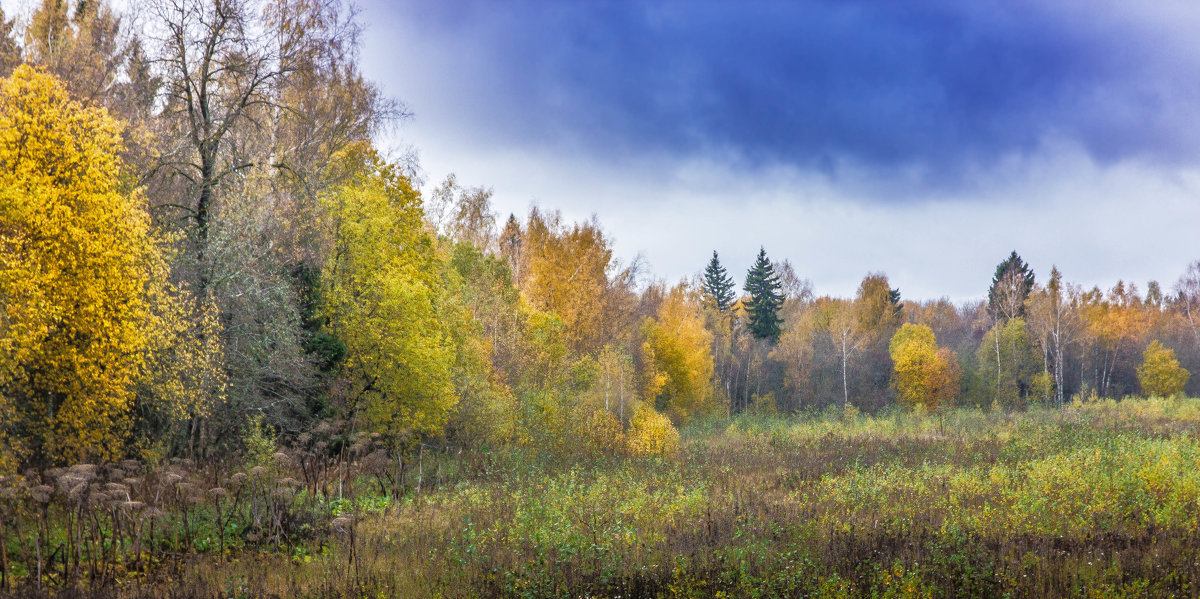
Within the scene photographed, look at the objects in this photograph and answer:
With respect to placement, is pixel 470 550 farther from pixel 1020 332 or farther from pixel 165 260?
pixel 1020 332

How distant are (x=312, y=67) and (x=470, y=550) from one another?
13.8 meters

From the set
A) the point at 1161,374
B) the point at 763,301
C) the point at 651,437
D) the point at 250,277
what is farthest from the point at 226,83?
the point at 1161,374

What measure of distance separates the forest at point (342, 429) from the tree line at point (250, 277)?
0.09 metres

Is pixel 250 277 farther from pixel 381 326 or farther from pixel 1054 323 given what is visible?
pixel 1054 323

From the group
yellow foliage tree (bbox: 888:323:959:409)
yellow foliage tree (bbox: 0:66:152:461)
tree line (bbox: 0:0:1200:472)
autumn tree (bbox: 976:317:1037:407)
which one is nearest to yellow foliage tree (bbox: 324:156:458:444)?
tree line (bbox: 0:0:1200:472)

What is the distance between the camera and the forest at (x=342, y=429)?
319 inches

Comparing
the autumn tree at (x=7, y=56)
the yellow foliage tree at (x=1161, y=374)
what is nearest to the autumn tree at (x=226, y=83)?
the autumn tree at (x=7, y=56)

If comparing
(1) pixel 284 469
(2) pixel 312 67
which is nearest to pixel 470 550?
(1) pixel 284 469

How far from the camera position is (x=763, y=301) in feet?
200

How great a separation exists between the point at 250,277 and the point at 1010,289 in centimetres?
5533

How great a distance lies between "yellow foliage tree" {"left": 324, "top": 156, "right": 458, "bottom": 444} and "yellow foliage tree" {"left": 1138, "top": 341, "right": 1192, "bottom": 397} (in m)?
50.1

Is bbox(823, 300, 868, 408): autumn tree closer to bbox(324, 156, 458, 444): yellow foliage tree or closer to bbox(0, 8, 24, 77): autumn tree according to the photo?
bbox(324, 156, 458, 444): yellow foliage tree

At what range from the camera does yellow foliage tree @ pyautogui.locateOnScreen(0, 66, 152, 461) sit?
37.4 feet

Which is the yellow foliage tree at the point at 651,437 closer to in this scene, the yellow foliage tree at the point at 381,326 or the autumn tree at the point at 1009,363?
the yellow foliage tree at the point at 381,326
